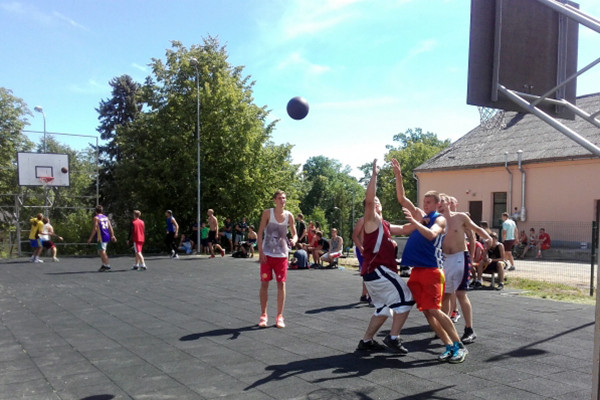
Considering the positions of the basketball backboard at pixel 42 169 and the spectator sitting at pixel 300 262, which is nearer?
the spectator sitting at pixel 300 262

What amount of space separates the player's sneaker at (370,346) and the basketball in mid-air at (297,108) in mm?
8792

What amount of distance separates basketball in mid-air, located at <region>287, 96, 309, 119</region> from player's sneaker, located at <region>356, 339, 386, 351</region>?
8.79m

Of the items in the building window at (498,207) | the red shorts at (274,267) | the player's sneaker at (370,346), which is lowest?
the player's sneaker at (370,346)

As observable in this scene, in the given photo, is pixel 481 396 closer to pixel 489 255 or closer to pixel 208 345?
pixel 208 345

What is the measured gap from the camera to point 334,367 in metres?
5.20

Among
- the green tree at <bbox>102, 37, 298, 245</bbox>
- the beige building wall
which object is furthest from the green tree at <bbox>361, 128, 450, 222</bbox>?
the green tree at <bbox>102, 37, 298, 245</bbox>

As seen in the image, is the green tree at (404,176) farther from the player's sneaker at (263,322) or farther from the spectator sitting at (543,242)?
the player's sneaker at (263,322)

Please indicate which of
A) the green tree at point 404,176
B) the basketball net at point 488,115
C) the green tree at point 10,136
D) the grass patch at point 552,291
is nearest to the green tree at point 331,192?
the green tree at point 404,176

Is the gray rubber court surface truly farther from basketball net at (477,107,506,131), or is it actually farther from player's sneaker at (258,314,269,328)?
basketball net at (477,107,506,131)

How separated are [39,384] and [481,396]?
397 centimetres

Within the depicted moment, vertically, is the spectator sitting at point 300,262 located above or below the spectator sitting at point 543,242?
below

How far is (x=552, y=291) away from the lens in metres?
11.7

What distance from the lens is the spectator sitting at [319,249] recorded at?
56.0 ft

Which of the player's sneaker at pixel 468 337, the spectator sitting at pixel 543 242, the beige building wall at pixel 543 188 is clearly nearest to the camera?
the player's sneaker at pixel 468 337
